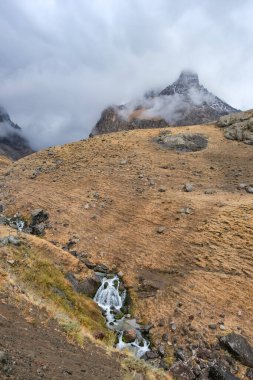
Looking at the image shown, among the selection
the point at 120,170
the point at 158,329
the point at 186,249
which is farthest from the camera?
the point at 120,170

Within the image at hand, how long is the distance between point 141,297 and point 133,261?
3.11 meters

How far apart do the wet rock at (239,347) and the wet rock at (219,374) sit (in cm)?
112

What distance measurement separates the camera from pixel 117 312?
76.1ft

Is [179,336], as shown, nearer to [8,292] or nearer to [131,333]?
[131,333]

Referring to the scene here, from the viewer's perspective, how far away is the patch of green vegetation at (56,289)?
1864 centimetres

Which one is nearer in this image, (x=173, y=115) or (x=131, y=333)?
(x=131, y=333)

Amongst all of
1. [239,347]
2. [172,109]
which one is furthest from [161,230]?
[172,109]

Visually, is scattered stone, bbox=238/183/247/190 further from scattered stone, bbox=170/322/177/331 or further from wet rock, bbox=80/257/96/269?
scattered stone, bbox=170/322/177/331

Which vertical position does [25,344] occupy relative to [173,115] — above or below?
below

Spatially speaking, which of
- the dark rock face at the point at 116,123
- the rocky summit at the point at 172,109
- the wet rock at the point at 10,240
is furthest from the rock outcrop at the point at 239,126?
the dark rock face at the point at 116,123

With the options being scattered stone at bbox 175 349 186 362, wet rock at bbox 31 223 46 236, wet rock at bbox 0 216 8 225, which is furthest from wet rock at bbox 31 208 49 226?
scattered stone at bbox 175 349 186 362

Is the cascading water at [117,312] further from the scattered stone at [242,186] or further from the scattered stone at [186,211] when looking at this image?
the scattered stone at [242,186]

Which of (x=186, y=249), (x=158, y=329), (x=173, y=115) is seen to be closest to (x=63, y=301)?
(x=158, y=329)

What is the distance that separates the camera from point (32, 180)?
41000 millimetres
